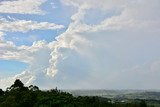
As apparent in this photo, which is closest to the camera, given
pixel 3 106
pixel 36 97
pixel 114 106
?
pixel 3 106

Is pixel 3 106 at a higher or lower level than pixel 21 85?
lower

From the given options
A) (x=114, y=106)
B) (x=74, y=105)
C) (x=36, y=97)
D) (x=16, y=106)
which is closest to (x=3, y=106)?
(x=16, y=106)

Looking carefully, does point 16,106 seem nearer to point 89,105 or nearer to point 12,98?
point 12,98

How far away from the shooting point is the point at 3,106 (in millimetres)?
145250

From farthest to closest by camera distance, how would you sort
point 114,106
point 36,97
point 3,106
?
point 114,106, point 36,97, point 3,106

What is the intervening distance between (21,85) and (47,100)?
3585 cm

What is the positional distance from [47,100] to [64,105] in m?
8.00

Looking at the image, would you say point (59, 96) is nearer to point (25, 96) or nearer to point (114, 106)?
point (25, 96)

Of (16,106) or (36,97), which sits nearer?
(16,106)

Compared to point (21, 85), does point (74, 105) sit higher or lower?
lower

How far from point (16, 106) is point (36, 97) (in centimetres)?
1189

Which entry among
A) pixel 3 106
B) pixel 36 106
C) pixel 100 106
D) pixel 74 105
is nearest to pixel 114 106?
pixel 100 106

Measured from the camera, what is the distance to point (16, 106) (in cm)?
14625

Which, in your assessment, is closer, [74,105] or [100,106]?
[74,105]
